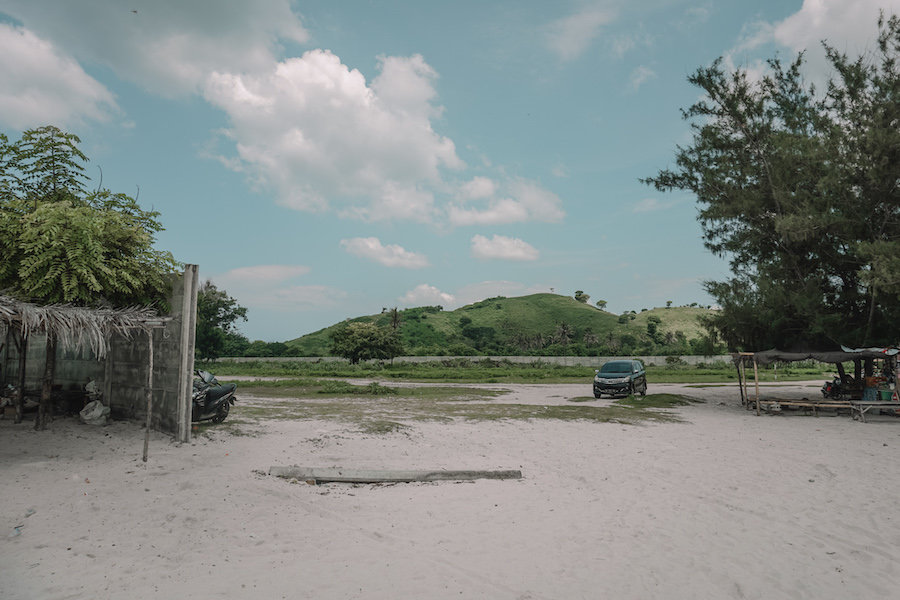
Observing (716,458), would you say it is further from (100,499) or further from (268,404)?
(268,404)

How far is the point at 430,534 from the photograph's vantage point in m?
6.61

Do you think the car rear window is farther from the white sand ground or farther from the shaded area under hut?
the white sand ground

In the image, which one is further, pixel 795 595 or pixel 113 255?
pixel 113 255

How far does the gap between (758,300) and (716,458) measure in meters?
13.6

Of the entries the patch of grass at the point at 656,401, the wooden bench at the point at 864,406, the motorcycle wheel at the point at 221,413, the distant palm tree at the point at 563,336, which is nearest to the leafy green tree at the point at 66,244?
the motorcycle wheel at the point at 221,413

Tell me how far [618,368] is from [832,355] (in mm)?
8965

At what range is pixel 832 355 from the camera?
19219 millimetres

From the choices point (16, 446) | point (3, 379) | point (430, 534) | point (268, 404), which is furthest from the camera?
point (268, 404)

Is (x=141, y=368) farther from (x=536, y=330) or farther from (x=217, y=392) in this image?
(x=536, y=330)

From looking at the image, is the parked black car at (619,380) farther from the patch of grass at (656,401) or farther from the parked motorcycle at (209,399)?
the parked motorcycle at (209,399)

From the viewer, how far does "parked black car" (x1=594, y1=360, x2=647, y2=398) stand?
24672mm

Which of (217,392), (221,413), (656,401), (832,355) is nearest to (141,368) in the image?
(217,392)

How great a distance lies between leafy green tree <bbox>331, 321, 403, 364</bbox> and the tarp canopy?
4731cm

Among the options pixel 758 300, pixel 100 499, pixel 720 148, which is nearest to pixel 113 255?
pixel 100 499
